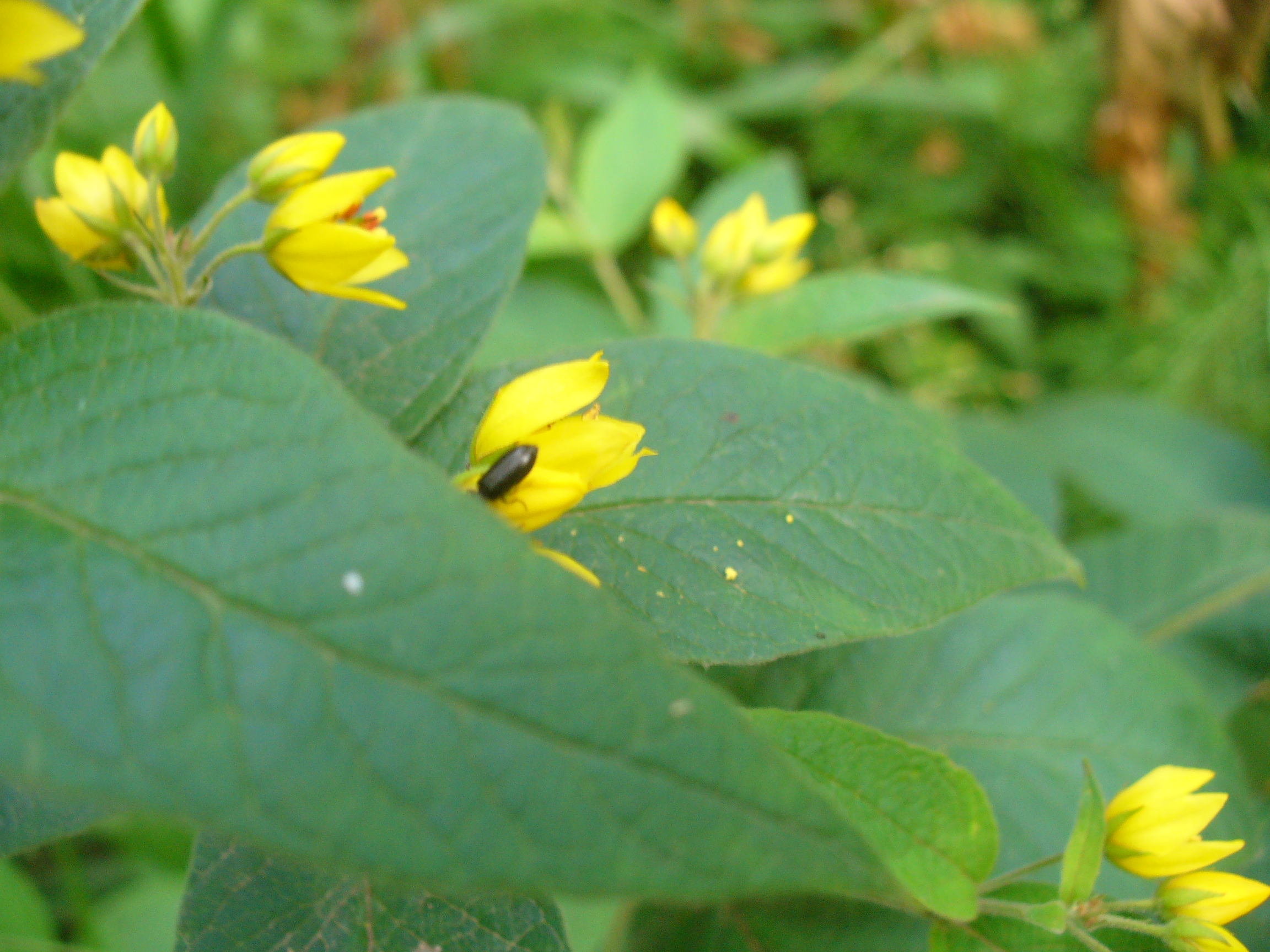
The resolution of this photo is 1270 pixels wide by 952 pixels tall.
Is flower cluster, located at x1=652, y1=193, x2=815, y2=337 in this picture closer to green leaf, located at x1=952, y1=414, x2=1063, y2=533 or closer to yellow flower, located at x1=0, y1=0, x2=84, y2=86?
green leaf, located at x1=952, y1=414, x2=1063, y2=533

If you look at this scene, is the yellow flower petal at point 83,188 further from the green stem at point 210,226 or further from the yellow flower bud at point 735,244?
the yellow flower bud at point 735,244

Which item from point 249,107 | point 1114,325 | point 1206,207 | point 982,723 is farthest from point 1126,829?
point 249,107

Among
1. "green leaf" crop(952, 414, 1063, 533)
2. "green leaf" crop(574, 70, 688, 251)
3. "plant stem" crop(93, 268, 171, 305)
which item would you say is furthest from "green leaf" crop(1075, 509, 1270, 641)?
"plant stem" crop(93, 268, 171, 305)

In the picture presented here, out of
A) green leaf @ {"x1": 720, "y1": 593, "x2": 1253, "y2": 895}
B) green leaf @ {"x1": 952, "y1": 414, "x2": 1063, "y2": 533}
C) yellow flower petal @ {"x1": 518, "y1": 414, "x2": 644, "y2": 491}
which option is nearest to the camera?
yellow flower petal @ {"x1": 518, "y1": 414, "x2": 644, "y2": 491}

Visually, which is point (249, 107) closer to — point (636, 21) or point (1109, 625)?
point (636, 21)

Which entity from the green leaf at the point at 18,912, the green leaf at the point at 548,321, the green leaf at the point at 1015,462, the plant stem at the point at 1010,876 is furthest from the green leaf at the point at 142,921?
the green leaf at the point at 1015,462

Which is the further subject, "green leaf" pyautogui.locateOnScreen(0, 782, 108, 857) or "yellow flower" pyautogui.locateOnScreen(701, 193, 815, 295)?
"yellow flower" pyautogui.locateOnScreen(701, 193, 815, 295)
